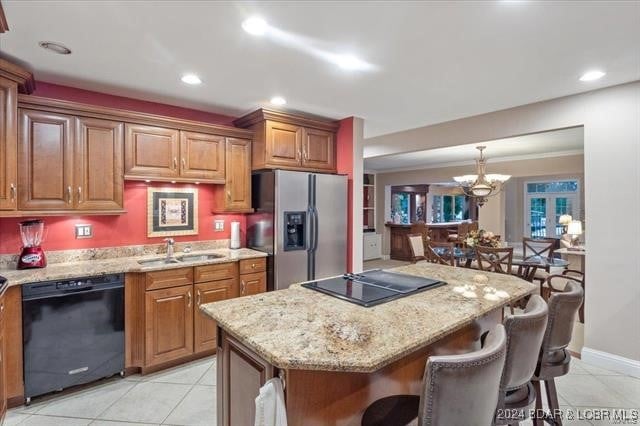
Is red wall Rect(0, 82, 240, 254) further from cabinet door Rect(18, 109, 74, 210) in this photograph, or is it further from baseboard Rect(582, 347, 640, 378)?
baseboard Rect(582, 347, 640, 378)

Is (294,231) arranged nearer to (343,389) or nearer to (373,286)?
(373,286)

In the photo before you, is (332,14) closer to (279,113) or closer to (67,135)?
(279,113)

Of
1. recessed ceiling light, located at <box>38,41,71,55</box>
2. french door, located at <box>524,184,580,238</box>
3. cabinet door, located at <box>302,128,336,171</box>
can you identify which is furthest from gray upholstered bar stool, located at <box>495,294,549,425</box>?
french door, located at <box>524,184,580,238</box>

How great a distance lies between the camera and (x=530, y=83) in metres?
2.85

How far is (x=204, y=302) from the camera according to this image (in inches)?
124

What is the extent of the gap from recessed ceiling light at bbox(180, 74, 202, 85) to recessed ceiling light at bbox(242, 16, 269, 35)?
93 cm

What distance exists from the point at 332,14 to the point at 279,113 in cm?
185

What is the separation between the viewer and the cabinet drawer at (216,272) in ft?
10.2

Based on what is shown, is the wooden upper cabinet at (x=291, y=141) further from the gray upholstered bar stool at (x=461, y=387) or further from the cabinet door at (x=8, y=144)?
the gray upholstered bar stool at (x=461, y=387)

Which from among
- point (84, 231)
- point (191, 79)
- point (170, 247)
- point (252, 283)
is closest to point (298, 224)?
point (252, 283)

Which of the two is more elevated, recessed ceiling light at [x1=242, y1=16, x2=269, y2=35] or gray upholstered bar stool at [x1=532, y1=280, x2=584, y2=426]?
recessed ceiling light at [x1=242, y1=16, x2=269, y2=35]

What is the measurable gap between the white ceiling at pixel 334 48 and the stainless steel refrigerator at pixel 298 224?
2.88 feet

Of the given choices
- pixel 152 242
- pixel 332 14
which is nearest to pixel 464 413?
pixel 332 14

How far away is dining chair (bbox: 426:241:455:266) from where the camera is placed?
4975 mm
